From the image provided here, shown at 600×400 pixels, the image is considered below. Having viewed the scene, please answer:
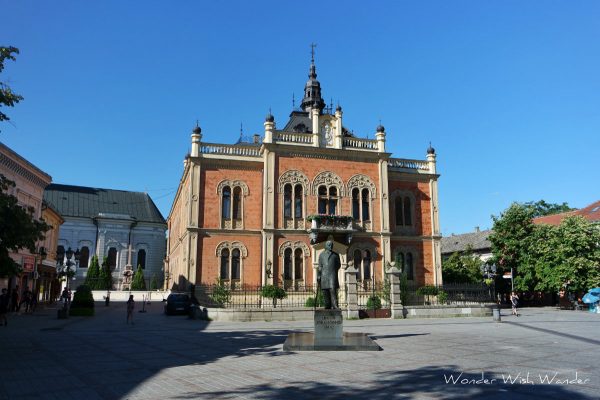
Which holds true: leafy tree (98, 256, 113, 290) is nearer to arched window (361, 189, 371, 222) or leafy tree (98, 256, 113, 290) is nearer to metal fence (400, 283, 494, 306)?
arched window (361, 189, 371, 222)

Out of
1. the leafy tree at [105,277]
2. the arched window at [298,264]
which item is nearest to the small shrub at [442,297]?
the arched window at [298,264]

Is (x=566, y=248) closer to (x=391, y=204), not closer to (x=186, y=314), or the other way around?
(x=391, y=204)

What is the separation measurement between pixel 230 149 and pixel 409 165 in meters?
15.6

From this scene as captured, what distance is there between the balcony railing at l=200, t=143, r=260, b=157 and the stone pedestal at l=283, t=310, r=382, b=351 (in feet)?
79.0

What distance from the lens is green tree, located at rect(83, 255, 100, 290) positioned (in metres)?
51.9

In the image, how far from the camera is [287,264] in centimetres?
3406

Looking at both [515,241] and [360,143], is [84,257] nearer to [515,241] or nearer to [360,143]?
[360,143]

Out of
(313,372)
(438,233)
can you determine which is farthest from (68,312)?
(438,233)

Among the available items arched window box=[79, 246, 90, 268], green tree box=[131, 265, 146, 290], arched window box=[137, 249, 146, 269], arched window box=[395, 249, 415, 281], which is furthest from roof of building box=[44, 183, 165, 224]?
arched window box=[395, 249, 415, 281]

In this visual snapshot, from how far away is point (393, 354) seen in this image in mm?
11453

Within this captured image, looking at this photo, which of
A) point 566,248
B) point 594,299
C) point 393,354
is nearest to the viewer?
point 393,354

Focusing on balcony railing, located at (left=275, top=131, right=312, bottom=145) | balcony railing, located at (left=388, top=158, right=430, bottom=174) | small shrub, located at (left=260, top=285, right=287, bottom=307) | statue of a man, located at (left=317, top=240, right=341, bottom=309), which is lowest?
small shrub, located at (left=260, top=285, right=287, bottom=307)

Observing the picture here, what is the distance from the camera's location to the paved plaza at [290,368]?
746 centimetres

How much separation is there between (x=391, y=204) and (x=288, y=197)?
918 cm
